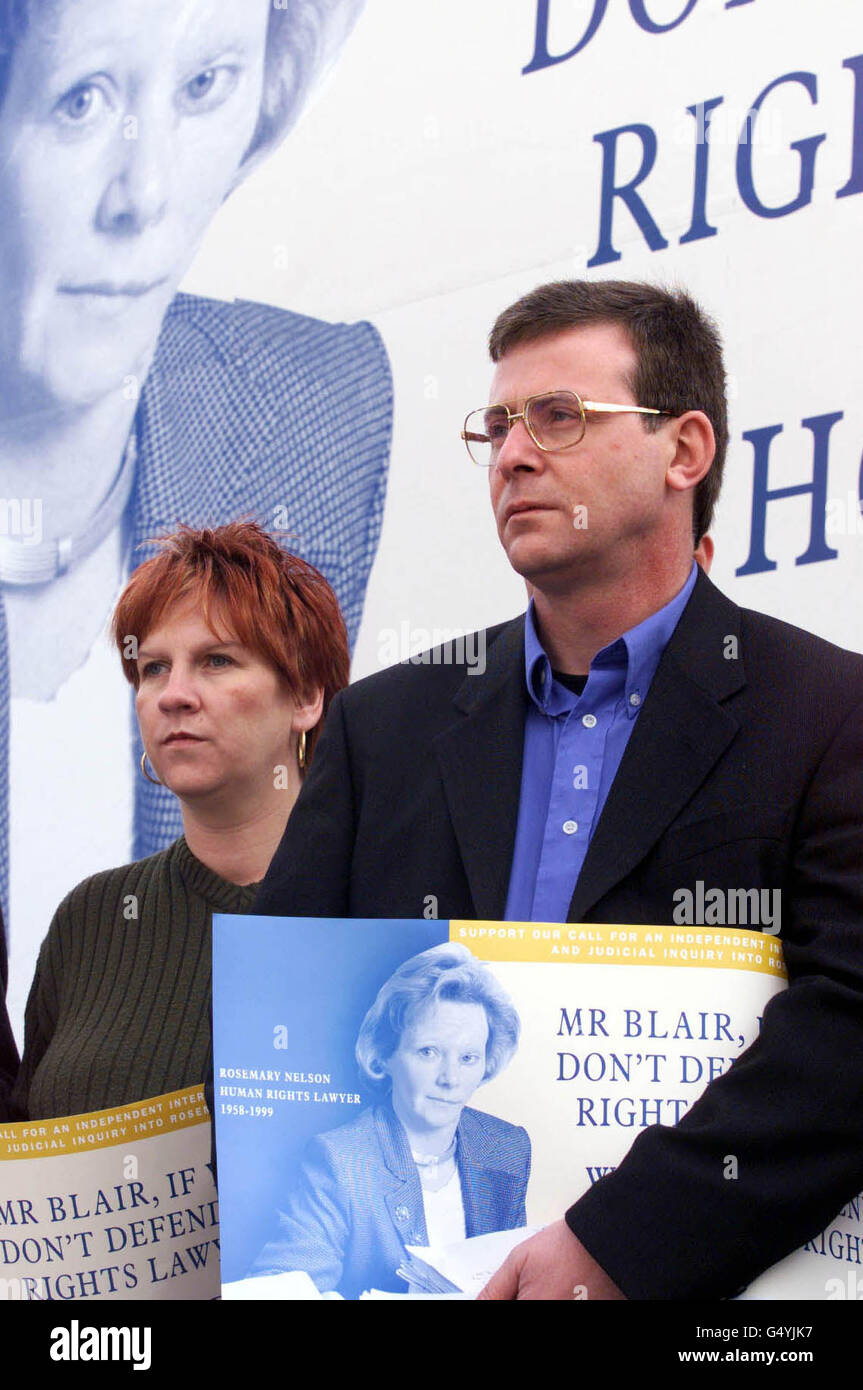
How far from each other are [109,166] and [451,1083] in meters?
2.20

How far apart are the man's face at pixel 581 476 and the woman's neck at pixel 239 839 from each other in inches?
27.2

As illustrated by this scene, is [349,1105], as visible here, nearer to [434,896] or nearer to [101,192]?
[434,896]

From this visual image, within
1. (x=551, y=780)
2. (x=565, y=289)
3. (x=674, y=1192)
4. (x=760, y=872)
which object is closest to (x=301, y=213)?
(x=565, y=289)

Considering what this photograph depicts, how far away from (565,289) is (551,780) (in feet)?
1.88

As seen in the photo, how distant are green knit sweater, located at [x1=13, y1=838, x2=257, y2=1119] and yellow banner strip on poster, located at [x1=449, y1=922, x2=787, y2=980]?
66 cm

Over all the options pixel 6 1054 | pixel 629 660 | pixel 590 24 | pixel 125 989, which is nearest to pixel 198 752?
pixel 125 989

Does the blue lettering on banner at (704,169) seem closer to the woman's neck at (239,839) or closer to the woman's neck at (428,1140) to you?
the woman's neck at (239,839)

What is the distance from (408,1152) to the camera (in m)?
1.42

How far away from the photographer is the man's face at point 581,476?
5.46ft

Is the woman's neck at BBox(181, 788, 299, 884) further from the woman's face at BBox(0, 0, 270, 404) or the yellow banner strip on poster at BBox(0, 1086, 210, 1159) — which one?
the woman's face at BBox(0, 0, 270, 404)

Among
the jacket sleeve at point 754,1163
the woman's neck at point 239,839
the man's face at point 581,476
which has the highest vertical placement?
the man's face at point 581,476

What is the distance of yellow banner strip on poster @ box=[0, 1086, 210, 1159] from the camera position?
1637mm

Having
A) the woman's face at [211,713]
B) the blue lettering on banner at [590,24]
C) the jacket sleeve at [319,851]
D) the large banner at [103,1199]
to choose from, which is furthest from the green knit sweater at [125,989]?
the blue lettering on banner at [590,24]

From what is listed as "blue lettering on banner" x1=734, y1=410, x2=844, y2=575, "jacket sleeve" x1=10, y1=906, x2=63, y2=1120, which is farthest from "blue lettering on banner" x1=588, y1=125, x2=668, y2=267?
"jacket sleeve" x1=10, y1=906, x2=63, y2=1120
